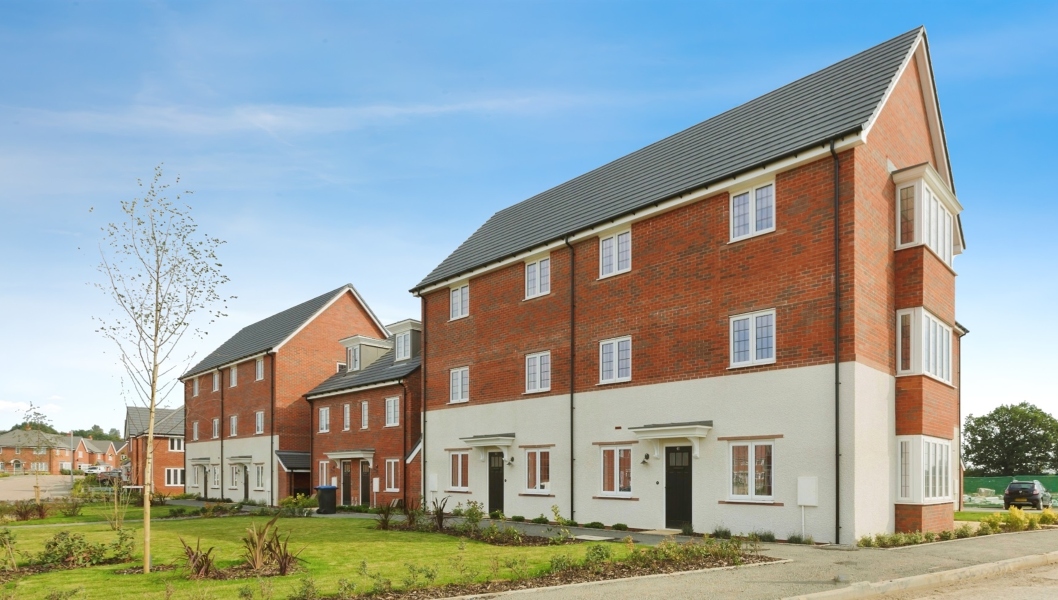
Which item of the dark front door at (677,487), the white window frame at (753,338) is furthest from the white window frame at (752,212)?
the dark front door at (677,487)

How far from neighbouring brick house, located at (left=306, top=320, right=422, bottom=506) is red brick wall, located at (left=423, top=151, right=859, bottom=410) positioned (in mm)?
6001

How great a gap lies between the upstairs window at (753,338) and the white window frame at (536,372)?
299 inches

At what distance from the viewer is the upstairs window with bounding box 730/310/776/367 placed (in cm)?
2000

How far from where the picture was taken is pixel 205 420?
186ft

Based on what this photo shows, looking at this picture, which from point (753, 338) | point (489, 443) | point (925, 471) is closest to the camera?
point (925, 471)

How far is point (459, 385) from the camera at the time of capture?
31375 mm

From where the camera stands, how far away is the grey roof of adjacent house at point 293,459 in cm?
4453

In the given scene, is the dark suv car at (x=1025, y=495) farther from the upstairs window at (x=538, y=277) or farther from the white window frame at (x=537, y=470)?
the upstairs window at (x=538, y=277)

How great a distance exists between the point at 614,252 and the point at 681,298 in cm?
332

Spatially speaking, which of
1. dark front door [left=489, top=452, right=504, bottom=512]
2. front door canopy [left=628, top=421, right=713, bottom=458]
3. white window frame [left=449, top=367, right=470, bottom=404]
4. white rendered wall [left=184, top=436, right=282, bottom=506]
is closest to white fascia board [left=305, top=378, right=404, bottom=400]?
white rendered wall [left=184, top=436, right=282, bottom=506]

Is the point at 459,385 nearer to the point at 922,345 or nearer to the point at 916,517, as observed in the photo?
the point at 922,345

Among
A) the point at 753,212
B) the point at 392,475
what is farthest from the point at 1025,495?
the point at 392,475

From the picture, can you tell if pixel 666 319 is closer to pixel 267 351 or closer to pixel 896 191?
pixel 896 191

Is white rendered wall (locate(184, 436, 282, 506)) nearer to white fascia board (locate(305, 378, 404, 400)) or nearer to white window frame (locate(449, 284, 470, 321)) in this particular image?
white fascia board (locate(305, 378, 404, 400))
